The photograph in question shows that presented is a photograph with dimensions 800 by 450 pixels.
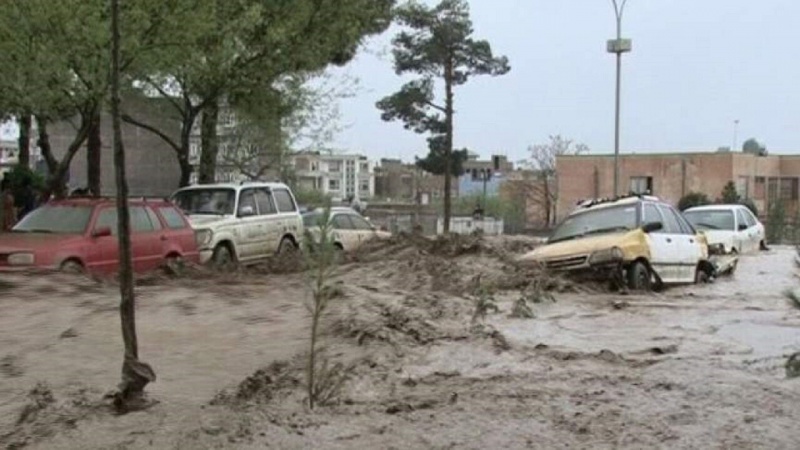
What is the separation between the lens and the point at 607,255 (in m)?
14.5

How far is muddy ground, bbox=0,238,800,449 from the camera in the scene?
224 inches

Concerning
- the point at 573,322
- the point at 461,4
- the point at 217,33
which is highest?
the point at 461,4

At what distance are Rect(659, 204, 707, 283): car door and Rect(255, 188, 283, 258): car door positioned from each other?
7120 millimetres

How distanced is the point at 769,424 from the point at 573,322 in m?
5.60

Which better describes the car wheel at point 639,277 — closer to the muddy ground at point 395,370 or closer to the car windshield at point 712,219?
the muddy ground at point 395,370

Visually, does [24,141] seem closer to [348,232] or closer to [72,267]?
[348,232]

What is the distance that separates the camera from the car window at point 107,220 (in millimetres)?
13994

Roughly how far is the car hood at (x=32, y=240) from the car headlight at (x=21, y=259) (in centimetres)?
10

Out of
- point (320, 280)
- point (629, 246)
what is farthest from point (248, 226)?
point (320, 280)

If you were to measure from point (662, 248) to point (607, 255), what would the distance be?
1.35m

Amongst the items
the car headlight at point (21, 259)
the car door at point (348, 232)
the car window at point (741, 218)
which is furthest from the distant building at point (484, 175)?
the car headlight at point (21, 259)

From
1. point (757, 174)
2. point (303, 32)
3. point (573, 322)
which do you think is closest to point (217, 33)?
point (303, 32)

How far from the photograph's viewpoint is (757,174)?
6512 centimetres

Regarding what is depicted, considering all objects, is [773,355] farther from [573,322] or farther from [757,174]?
[757,174]
